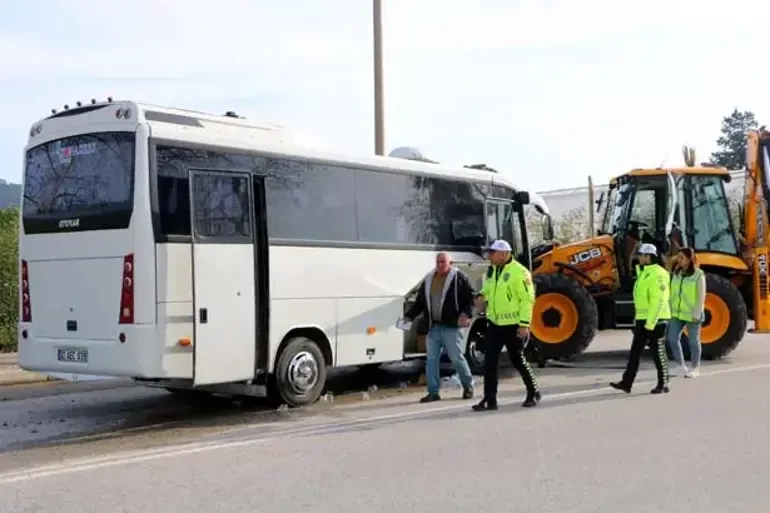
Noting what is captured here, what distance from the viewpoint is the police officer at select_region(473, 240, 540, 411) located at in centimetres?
1045

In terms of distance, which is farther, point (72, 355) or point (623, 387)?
point (623, 387)

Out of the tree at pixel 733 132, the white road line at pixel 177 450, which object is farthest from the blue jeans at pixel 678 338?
the tree at pixel 733 132

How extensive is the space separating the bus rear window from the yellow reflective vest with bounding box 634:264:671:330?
6.23 meters

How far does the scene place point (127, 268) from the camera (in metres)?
9.34

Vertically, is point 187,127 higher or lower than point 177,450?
higher

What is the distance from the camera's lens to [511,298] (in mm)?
10477

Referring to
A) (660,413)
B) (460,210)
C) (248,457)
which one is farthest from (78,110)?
(660,413)

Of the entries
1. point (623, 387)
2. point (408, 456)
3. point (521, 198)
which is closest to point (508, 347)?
point (623, 387)

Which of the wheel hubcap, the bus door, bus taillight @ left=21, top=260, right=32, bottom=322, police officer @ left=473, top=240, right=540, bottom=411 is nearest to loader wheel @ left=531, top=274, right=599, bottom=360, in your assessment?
police officer @ left=473, top=240, right=540, bottom=411

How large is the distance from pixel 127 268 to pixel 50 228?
138 centimetres

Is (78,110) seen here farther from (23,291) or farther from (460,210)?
(460,210)

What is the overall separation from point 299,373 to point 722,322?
25.2 feet

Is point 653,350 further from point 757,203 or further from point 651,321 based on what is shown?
point 757,203

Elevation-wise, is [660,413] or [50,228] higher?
[50,228]
